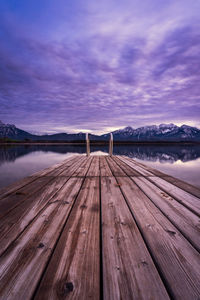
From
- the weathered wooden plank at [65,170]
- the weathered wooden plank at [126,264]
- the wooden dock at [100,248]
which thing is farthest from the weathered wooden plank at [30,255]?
the weathered wooden plank at [65,170]

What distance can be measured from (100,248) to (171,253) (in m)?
0.48

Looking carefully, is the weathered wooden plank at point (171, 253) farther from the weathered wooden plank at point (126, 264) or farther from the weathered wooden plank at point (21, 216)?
the weathered wooden plank at point (21, 216)

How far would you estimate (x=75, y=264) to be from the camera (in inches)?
34.3

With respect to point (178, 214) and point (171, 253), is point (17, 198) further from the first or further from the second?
point (178, 214)

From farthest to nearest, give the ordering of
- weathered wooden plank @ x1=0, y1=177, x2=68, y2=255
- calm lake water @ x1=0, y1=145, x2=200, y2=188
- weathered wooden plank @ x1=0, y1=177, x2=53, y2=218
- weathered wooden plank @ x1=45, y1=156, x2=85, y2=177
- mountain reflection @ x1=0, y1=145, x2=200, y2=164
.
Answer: mountain reflection @ x1=0, y1=145, x2=200, y2=164
calm lake water @ x1=0, y1=145, x2=200, y2=188
weathered wooden plank @ x1=45, y1=156, x2=85, y2=177
weathered wooden plank @ x1=0, y1=177, x2=53, y2=218
weathered wooden plank @ x1=0, y1=177, x2=68, y2=255

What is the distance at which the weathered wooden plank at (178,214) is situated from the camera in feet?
3.83

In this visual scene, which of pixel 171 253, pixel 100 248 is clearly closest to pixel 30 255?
pixel 100 248

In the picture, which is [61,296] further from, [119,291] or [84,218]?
[84,218]

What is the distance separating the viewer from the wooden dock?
72cm

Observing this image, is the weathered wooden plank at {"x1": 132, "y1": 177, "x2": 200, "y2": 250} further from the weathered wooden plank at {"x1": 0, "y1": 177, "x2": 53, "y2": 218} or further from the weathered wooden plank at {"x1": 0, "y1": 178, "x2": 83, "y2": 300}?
the weathered wooden plank at {"x1": 0, "y1": 177, "x2": 53, "y2": 218}

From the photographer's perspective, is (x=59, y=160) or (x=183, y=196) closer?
(x=183, y=196)

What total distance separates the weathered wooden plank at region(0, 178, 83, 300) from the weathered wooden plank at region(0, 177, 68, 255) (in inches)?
2.7

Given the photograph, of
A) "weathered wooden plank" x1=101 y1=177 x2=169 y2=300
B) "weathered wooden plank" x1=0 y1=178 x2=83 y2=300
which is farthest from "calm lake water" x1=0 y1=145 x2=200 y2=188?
"weathered wooden plank" x1=101 y1=177 x2=169 y2=300

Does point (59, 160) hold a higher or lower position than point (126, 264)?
lower
